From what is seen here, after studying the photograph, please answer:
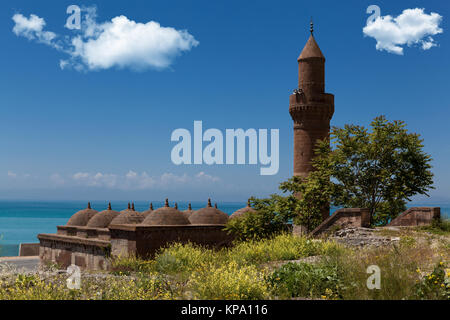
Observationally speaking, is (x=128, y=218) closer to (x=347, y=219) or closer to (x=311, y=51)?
(x=347, y=219)

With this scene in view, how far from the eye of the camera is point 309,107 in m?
32.1

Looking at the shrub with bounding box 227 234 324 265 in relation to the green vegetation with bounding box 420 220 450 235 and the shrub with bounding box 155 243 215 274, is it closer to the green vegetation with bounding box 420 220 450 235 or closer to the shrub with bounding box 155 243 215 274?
the shrub with bounding box 155 243 215 274

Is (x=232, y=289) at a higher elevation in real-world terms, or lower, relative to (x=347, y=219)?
lower

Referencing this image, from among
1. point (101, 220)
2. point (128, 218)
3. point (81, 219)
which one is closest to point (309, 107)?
point (128, 218)

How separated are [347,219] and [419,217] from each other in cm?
525

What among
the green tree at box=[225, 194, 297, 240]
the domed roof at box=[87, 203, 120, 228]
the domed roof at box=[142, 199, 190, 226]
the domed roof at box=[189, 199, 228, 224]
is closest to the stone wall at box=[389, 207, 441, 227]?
the green tree at box=[225, 194, 297, 240]

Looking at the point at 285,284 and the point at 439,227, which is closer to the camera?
the point at 285,284

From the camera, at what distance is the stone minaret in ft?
105

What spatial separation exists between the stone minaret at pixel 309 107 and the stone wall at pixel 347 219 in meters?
9.60

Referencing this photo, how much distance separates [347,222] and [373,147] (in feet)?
19.2

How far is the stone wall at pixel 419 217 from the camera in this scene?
23594mm

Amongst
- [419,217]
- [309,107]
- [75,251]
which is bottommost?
[75,251]
